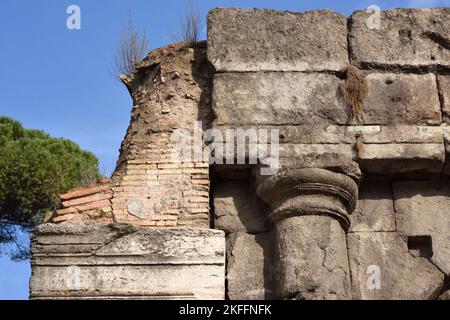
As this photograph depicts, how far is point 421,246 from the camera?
6.67 metres

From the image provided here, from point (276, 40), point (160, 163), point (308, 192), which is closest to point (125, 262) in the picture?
point (160, 163)

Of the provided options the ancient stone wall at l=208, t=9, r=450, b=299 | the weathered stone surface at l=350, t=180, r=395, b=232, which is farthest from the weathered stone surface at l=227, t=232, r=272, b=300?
the weathered stone surface at l=350, t=180, r=395, b=232

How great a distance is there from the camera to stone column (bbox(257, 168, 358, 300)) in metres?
6.12

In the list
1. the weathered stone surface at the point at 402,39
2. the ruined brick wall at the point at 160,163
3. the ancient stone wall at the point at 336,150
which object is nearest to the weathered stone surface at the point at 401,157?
the ancient stone wall at the point at 336,150

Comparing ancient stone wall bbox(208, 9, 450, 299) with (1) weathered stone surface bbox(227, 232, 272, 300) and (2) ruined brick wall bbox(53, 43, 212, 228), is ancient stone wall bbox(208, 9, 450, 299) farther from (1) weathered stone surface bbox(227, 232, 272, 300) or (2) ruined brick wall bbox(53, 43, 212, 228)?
(2) ruined brick wall bbox(53, 43, 212, 228)

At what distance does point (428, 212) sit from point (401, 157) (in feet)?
1.46

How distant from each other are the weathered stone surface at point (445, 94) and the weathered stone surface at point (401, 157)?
26 cm

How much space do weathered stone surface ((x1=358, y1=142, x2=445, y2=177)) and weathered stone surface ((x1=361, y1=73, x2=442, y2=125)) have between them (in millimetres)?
208

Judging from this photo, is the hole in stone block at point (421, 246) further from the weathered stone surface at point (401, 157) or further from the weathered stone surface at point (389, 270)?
the weathered stone surface at point (401, 157)

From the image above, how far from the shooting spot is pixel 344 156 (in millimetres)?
6586

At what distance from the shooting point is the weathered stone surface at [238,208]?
6652 mm

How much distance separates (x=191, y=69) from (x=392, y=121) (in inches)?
59.7

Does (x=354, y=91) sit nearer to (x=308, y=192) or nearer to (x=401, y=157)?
(x=401, y=157)

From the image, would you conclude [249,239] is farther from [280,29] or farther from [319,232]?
[280,29]
